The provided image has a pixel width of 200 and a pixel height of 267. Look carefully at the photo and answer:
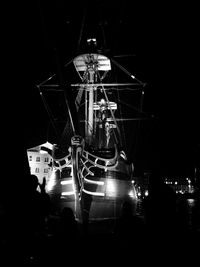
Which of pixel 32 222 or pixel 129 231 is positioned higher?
pixel 32 222

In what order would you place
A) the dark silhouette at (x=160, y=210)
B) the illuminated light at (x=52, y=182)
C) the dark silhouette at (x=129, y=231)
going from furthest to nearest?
1. the illuminated light at (x=52, y=182)
2. the dark silhouette at (x=160, y=210)
3. the dark silhouette at (x=129, y=231)

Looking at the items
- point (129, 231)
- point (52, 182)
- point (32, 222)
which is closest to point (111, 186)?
point (52, 182)

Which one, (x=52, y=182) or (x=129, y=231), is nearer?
(x=129, y=231)

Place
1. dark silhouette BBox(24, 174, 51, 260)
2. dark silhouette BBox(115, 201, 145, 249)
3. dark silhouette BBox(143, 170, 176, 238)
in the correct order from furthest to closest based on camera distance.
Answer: dark silhouette BBox(143, 170, 176, 238) < dark silhouette BBox(115, 201, 145, 249) < dark silhouette BBox(24, 174, 51, 260)

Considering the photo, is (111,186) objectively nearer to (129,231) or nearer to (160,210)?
(160,210)

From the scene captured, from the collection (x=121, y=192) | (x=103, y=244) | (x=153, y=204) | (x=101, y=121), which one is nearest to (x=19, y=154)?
(x=153, y=204)

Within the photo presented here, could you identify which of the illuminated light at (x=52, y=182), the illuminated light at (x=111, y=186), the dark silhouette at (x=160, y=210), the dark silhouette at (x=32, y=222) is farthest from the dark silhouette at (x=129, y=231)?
the illuminated light at (x=52, y=182)

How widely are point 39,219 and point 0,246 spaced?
0.68 meters

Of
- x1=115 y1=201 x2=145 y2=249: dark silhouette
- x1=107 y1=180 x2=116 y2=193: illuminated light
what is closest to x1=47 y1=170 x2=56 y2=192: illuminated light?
x1=107 y1=180 x2=116 y2=193: illuminated light

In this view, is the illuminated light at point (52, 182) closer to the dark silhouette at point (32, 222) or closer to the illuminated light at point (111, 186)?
the illuminated light at point (111, 186)

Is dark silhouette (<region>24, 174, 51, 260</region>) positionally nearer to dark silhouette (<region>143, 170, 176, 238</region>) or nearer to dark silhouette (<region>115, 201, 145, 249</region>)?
dark silhouette (<region>115, 201, 145, 249</region>)

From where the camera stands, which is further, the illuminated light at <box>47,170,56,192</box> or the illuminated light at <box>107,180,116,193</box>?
the illuminated light at <box>47,170,56,192</box>

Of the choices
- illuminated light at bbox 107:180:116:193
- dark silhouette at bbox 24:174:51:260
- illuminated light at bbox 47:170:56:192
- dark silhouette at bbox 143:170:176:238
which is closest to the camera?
dark silhouette at bbox 24:174:51:260

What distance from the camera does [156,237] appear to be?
12.6 ft
